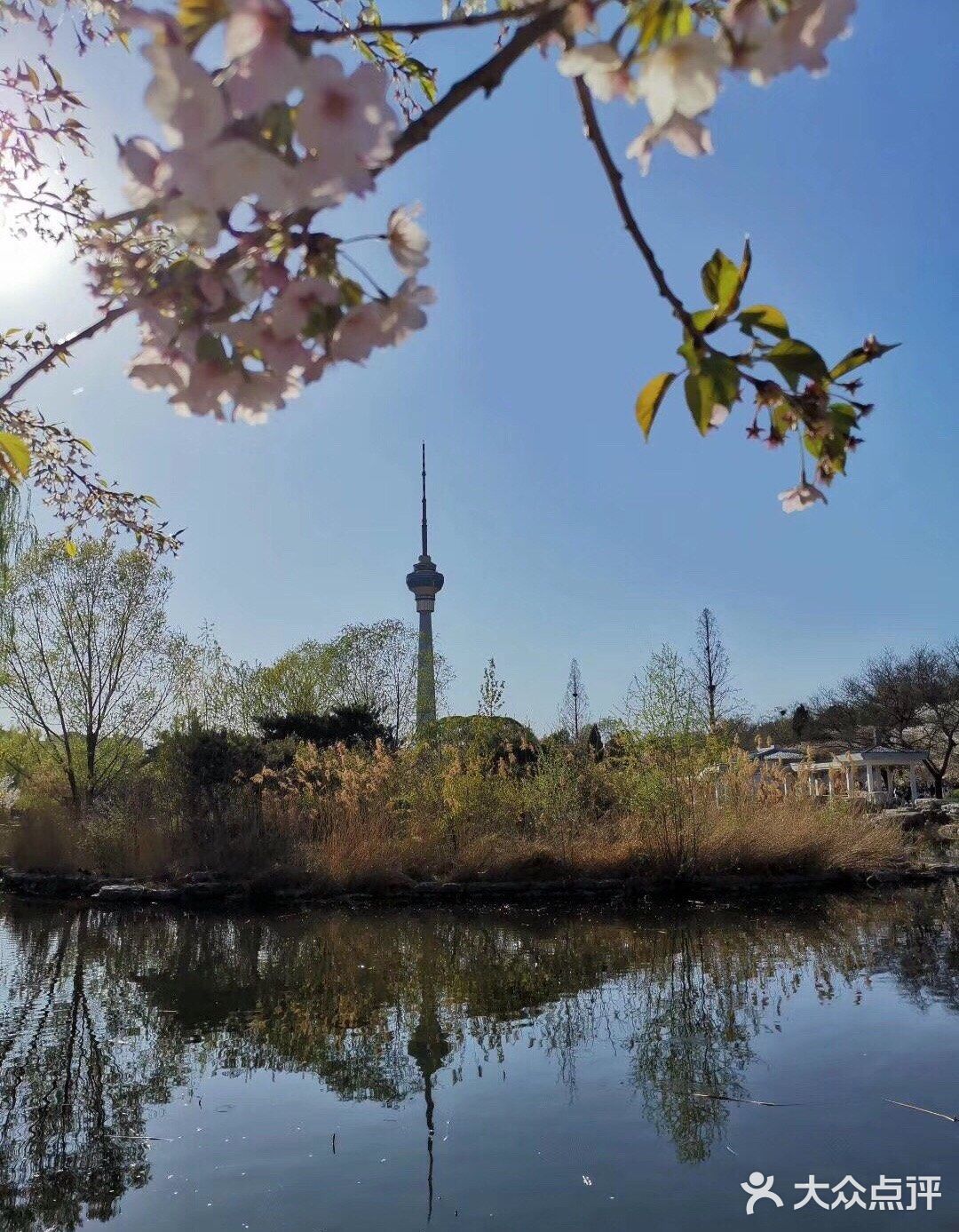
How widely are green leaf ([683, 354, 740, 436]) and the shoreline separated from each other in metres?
9.68

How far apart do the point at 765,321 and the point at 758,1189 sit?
304 cm

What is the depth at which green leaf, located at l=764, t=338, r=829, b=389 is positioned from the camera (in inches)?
33.9

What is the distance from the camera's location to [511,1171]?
10.5ft

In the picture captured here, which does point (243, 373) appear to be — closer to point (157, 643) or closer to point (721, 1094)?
point (721, 1094)

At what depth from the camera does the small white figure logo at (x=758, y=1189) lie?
2.89 meters

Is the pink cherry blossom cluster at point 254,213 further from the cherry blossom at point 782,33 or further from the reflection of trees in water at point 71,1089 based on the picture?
the reflection of trees in water at point 71,1089

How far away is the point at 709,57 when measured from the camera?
0.65 meters

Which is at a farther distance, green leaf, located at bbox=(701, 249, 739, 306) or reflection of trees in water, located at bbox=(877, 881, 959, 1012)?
reflection of trees in water, located at bbox=(877, 881, 959, 1012)

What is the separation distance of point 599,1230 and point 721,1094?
4.17 feet

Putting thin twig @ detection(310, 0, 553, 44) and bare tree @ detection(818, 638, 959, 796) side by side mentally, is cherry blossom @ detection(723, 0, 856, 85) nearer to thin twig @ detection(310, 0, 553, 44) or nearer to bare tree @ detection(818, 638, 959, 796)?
thin twig @ detection(310, 0, 553, 44)

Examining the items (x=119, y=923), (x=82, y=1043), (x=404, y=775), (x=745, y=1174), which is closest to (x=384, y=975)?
(x=82, y=1043)

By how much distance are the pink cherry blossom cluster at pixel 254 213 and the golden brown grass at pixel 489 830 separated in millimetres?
10080

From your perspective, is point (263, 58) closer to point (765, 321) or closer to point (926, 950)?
point (765, 321)

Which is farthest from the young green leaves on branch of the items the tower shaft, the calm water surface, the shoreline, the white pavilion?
the tower shaft
